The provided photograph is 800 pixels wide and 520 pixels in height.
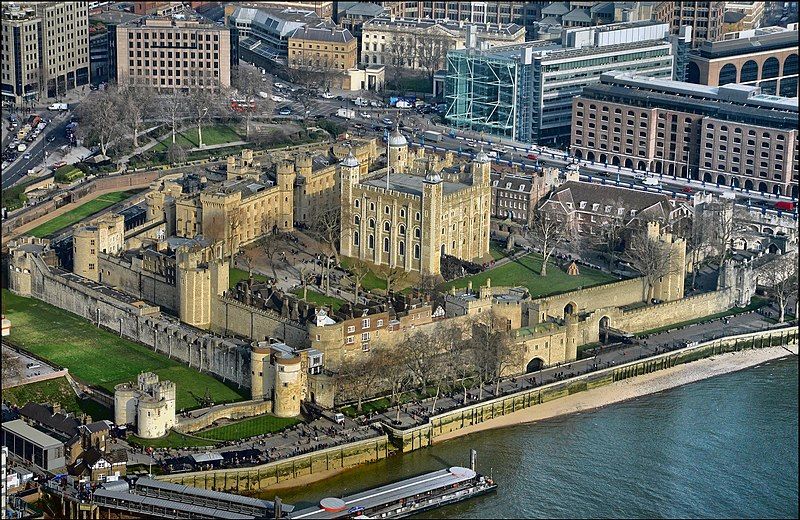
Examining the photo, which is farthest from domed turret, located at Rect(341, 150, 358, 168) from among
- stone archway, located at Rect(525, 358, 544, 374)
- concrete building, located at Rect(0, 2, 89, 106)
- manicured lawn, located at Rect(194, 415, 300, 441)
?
concrete building, located at Rect(0, 2, 89, 106)

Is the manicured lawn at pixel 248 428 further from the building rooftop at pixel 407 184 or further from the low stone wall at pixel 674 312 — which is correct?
the building rooftop at pixel 407 184

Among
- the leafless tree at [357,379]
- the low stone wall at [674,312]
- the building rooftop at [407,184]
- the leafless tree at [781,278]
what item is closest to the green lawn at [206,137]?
the building rooftop at [407,184]

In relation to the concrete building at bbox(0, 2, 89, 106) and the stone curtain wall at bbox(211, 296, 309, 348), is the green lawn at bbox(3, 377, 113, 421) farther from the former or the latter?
the concrete building at bbox(0, 2, 89, 106)

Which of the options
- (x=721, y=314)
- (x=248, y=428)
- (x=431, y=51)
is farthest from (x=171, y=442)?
(x=431, y=51)

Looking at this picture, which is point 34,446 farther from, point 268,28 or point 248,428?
point 268,28

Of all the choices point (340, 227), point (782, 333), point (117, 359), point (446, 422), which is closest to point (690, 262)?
point (782, 333)
